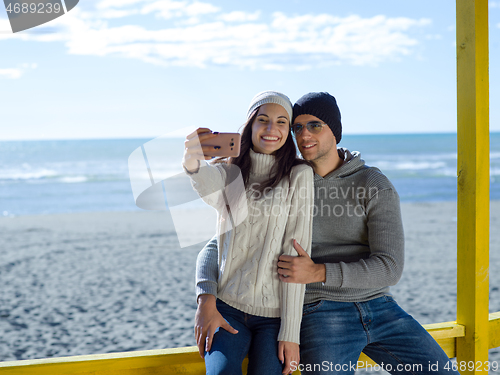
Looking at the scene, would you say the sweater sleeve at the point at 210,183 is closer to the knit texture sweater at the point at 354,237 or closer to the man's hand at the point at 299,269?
the knit texture sweater at the point at 354,237

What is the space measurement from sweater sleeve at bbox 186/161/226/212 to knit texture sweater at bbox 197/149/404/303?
0.82ft

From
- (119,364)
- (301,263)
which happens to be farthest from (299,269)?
(119,364)

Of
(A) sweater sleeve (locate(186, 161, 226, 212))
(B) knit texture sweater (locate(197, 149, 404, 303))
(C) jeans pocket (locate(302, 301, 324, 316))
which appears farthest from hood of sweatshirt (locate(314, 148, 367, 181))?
(C) jeans pocket (locate(302, 301, 324, 316))

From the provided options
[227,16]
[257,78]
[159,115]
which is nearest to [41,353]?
[159,115]

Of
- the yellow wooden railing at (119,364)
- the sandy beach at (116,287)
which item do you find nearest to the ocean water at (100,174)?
the sandy beach at (116,287)

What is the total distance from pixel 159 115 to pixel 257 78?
777 cm

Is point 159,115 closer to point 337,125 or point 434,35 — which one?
point 434,35

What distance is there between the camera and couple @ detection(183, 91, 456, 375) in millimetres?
1646

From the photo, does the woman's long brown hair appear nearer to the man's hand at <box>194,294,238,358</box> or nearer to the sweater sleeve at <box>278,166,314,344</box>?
the sweater sleeve at <box>278,166,314,344</box>

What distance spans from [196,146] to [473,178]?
1395 millimetres

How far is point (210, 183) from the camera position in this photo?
175cm

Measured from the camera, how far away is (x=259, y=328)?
1699 mm

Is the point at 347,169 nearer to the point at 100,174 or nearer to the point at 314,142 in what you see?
the point at 314,142

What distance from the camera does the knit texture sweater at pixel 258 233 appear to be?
1710 millimetres
